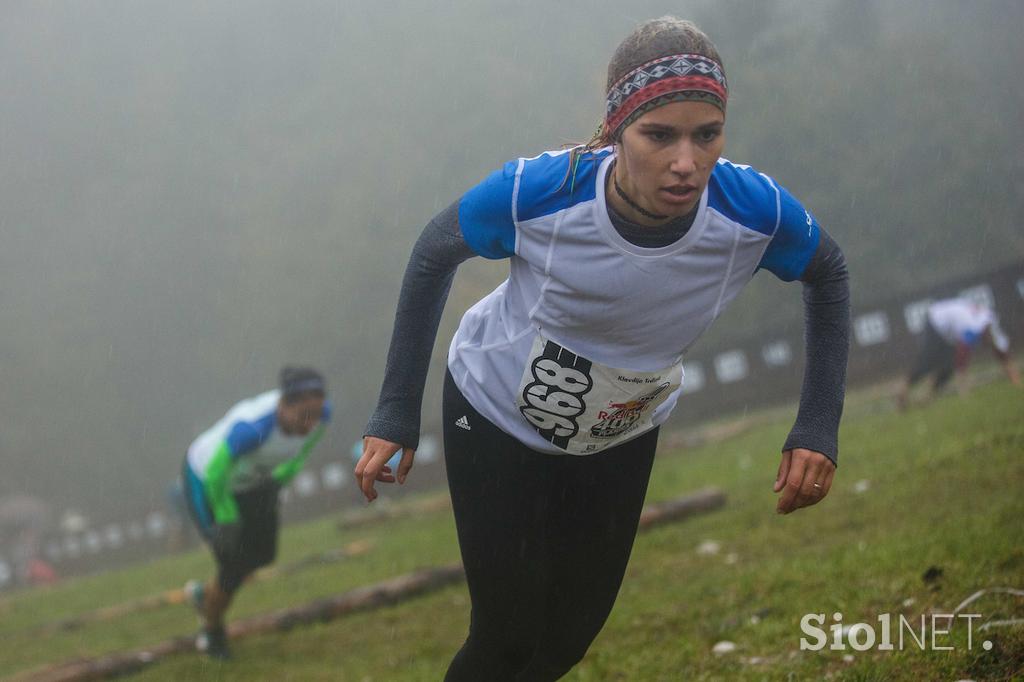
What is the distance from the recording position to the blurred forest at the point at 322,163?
36.2m

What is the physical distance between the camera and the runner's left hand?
3422 millimetres

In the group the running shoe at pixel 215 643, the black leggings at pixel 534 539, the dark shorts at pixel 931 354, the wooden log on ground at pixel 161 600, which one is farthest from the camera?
the dark shorts at pixel 931 354

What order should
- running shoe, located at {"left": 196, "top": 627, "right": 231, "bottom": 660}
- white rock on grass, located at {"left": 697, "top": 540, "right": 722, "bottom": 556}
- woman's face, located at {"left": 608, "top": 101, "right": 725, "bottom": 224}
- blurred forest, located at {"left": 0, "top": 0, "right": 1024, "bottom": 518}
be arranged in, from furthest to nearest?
blurred forest, located at {"left": 0, "top": 0, "right": 1024, "bottom": 518} → white rock on grass, located at {"left": 697, "top": 540, "right": 722, "bottom": 556} → running shoe, located at {"left": 196, "top": 627, "right": 231, "bottom": 660} → woman's face, located at {"left": 608, "top": 101, "right": 725, "bottom": 224}

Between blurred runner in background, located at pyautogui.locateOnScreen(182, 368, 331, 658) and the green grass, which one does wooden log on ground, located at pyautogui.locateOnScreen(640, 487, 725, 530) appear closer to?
the green grass

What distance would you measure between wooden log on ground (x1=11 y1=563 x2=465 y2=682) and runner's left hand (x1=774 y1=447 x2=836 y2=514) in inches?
203

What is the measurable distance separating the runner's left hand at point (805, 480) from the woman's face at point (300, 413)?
436cm

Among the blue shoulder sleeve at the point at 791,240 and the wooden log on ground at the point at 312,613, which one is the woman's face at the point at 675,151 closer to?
the blue shoulder sleeve at the point at 791,240

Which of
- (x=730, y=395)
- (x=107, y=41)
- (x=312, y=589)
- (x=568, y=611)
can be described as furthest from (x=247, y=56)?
(x=568, y=611)

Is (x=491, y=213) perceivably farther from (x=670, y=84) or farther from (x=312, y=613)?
(x=312, y=613)

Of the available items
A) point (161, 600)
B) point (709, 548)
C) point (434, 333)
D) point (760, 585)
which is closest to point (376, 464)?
point (434, 333)

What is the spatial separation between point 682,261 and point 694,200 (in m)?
0.23

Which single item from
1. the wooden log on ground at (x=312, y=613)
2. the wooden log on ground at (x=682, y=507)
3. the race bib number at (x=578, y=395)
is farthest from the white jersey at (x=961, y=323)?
the race bib number at (x=578, y=395)

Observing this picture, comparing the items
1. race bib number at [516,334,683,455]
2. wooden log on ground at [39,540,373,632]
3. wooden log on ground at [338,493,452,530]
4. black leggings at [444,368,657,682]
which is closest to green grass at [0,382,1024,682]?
wooden log on ground at [39,540,373,632]

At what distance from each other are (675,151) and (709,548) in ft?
17.1
